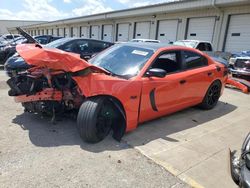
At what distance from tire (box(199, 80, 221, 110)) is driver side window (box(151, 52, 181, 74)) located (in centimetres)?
121

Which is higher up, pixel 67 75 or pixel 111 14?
pixel 111 14

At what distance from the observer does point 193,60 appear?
5.22m

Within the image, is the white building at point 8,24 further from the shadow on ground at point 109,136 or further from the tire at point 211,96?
the shadow on ground at point 109,136

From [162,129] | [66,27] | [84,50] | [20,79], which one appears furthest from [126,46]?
[66,27]

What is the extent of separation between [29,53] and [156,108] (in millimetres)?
2270

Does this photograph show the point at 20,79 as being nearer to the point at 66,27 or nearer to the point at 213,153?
the point at 213,153

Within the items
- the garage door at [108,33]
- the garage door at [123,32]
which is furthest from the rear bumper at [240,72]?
the garage door at [108,33]

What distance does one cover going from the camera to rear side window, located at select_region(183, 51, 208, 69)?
504 centimetres

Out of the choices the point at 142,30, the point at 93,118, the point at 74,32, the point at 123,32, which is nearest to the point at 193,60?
the point at 93,118

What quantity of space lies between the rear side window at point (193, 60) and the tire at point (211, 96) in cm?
61

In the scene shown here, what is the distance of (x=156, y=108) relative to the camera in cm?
438

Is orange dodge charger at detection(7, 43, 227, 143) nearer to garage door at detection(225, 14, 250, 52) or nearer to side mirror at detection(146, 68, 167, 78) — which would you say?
side mirror at detection(146, 68, 167, 78)

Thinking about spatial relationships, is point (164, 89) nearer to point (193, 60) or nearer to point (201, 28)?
point (193, 60)

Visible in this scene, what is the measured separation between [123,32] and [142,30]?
9.68ft
